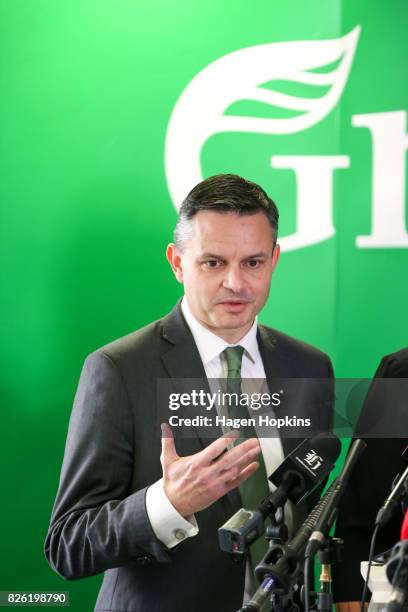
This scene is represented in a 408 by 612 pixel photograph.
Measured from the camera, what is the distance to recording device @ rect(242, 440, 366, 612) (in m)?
1.36

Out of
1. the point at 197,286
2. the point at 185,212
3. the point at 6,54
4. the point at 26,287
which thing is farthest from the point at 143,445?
the point at 6,54

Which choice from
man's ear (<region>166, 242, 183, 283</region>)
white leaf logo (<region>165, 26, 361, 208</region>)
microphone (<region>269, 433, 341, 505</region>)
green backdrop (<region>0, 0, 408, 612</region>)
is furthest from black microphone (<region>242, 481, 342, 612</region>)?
white leaf logo (<region>165, 26, 361, 208</region>)

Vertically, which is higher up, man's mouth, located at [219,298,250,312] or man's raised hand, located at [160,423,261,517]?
man's mouth, located at [219,298,250,312]

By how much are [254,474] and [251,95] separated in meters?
1.90

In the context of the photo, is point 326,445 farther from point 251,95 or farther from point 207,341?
point 251,95

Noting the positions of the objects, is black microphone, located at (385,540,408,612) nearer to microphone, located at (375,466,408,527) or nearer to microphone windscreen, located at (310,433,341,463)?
microphone, located at (375,466,408,527)

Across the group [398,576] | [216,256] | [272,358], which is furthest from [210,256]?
[398,576]

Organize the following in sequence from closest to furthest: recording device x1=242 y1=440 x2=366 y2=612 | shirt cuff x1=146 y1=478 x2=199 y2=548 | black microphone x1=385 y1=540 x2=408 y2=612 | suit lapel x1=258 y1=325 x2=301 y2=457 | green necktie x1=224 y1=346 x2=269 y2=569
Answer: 1. black microphone x1=385 y1=540 x2=408 y2=612
2. recording device x1=242 y1=440 x2=366 y2=612
3. shirt cuff x1=146 y1=478 x2=199 y2=548
4. green necktie x1=224 y1=346 x2=269 y2=569
5. suit lapel x1=258 y1=325 x2=301 y2=457

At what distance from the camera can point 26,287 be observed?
348 cm

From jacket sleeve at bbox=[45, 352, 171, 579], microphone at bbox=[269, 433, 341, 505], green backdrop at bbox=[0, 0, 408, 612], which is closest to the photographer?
microphone at bbox=[269, 433, 341, 505]

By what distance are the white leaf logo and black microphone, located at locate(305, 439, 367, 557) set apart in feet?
6.73

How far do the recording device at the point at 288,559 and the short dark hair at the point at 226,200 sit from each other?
0.86 m

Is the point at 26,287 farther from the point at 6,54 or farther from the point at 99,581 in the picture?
the point at 99,581

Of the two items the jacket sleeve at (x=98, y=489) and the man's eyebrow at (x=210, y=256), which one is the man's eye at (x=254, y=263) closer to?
the man's eyebrow at (x=210, y=256)
